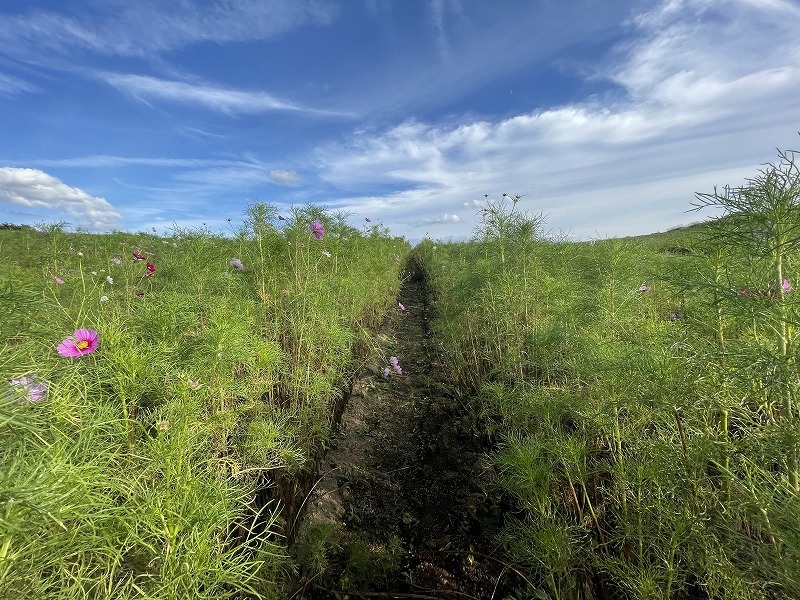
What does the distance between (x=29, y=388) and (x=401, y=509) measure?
7.75 feet

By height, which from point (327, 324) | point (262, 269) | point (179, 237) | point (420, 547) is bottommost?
point (420, 547)

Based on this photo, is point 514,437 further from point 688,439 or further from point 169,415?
point 169,415

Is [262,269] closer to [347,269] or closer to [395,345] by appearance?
[347,269]

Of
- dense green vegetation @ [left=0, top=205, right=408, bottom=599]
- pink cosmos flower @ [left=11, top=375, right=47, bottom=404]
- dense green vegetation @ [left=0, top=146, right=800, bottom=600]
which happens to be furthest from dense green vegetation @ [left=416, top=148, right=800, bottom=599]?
pink cosmos flower @ [left=11, top=375, right=47, bottom=404]

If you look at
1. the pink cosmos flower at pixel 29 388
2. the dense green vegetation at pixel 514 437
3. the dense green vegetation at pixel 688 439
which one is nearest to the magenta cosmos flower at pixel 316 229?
the dense green vegetation at pixel 514 437

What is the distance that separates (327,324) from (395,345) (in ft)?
8.92

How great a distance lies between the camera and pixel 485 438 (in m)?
3.55

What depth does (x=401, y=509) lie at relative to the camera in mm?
2822

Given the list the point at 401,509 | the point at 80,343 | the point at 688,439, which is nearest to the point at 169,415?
the point at 80,343

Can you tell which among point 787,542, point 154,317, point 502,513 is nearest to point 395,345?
point 502,513

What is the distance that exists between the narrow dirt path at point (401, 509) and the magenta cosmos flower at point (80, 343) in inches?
61.8

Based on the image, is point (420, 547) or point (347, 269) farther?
point (347, 269)

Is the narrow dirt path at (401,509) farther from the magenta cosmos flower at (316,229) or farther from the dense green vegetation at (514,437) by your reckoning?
the magenta cosmos flower at (316,229)

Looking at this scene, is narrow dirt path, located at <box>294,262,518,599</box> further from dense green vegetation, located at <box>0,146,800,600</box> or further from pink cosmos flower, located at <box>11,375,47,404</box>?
pink cosmos flower, located at <box>11,375,47,404</box>
